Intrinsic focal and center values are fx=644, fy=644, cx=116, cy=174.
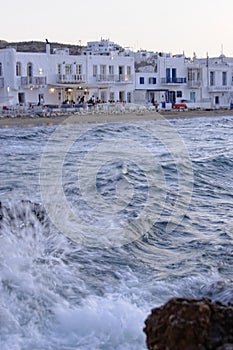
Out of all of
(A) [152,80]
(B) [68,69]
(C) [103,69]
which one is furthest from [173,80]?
(B) [68,69]

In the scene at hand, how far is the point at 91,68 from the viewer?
52.3m

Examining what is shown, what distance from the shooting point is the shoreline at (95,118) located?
36094 millimetres

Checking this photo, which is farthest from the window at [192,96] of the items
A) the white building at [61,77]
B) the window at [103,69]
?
the window at [103,69]

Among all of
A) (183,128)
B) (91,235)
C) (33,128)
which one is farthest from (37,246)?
(183,128)

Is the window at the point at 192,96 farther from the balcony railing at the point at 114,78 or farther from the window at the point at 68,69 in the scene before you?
the window at the point at 68,69

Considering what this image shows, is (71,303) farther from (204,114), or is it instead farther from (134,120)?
(204,114)

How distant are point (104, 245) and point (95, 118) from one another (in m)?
31.7

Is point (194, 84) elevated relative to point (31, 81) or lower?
lower

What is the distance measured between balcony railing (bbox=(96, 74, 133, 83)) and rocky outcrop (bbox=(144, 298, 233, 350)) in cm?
4923

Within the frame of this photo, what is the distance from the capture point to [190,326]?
3729 millimetres

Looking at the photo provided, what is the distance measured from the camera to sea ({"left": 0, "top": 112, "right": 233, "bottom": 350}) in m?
5.89

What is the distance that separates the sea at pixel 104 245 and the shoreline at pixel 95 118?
15.9 metres

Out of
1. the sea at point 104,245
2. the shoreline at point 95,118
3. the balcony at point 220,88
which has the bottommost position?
the sea at point 104,245

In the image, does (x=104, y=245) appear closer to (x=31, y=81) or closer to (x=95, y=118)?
(x=95, y=118)
